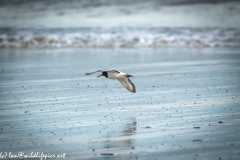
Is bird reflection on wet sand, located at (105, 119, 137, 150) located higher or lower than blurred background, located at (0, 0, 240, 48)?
lower

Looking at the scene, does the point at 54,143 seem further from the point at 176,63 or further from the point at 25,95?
the point at 176,63

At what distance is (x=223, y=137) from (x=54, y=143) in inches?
110

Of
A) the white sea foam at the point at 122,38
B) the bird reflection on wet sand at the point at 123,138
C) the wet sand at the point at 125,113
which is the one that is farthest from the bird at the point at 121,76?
the white sea foam at the point at 122,38

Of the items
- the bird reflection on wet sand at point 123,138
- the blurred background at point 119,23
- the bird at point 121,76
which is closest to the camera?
the bird reflection on wet sand at point 123,138

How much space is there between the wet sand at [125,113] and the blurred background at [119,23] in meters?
14.9

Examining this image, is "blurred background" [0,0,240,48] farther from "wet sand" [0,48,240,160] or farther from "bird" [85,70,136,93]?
"bird" [85,70,136,93]

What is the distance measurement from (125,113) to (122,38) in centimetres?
2544

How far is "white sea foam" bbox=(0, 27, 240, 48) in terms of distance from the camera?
32.6m

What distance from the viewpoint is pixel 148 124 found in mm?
9664

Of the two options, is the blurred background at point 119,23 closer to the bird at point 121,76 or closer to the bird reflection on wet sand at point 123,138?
the bird at point 121,76

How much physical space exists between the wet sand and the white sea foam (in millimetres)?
12946

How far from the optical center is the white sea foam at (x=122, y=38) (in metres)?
32.6

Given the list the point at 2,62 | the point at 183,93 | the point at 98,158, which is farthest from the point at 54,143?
the point at 2,62

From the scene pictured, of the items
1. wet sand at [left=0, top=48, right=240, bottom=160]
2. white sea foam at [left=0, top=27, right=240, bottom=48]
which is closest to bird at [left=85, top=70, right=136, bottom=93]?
wet sand at [left=0, top=48, right=240, bottom=160]
